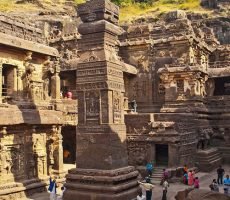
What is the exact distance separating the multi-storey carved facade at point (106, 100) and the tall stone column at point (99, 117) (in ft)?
0.11

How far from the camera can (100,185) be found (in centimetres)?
1287

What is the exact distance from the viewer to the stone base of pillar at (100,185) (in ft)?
41.7

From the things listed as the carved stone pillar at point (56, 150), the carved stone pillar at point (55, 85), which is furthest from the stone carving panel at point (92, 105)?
the carved stone pillar at point (55, 85)

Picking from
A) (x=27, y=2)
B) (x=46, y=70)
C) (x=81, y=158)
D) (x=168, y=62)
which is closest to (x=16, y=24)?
(x=46, y=70)

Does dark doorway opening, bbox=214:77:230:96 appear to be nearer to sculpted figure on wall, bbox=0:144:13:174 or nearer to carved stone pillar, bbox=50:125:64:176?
carved stone pillar, bbox=50:125:64:176

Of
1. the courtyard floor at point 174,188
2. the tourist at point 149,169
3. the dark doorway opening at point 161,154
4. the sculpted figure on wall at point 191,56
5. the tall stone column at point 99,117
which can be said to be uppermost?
the sculpted figure on wall at point 191,56

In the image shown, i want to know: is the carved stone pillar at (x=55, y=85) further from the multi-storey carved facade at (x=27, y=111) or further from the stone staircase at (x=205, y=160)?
the stone staircase at (x=205, y=160)

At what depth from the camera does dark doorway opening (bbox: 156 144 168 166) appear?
23.0m

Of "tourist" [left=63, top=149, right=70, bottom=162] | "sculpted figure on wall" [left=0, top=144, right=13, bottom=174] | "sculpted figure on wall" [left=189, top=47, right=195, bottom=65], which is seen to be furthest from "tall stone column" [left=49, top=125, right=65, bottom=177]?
"sculpted figure on wall" [left=189, top=47, right=195, bottom=65]

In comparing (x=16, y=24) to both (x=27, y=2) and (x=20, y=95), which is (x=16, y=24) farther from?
(x=27, y=2)

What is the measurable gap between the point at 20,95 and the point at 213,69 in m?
18.4

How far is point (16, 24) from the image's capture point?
18875 millimetres

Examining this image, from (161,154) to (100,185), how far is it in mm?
10954

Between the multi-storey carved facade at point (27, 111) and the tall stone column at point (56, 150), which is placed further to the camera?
the tall stone column at point (56, 150)
